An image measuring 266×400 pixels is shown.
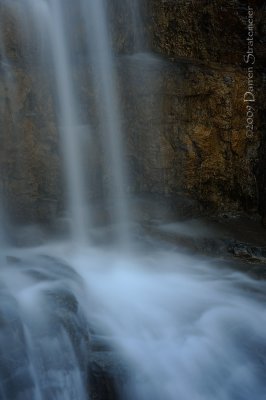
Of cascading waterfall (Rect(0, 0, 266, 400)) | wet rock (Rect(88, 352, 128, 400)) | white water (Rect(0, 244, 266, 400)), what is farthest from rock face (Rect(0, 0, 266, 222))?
wet rock (Rect(88, 352, 128, 400))

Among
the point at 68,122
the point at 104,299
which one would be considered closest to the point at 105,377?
the point at 104,299

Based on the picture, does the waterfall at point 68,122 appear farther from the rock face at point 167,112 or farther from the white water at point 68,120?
the rock face at point 167,112

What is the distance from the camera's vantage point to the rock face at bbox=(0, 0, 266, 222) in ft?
24.6

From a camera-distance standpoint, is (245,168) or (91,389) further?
(245,168)

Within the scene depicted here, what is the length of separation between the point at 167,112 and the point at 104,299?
3.65m

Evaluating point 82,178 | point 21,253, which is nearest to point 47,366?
point 21,253

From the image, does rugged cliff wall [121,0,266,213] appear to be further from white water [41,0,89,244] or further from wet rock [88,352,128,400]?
wet rock [88,352,128,400]

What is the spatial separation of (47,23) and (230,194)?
404 centimetres

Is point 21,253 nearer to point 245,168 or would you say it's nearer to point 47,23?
point 47,23

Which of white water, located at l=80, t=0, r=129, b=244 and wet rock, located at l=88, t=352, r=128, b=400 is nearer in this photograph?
wet rock, located at l=88, t=352, r=128, b=400

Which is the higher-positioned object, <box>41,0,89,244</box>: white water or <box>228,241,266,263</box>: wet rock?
<box>41,0,89,244</box>: white water

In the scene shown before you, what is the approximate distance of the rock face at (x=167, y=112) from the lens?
7508 mm

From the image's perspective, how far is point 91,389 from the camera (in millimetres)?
4113

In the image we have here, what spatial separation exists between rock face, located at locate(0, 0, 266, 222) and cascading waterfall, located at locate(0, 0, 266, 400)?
128 millimetres
